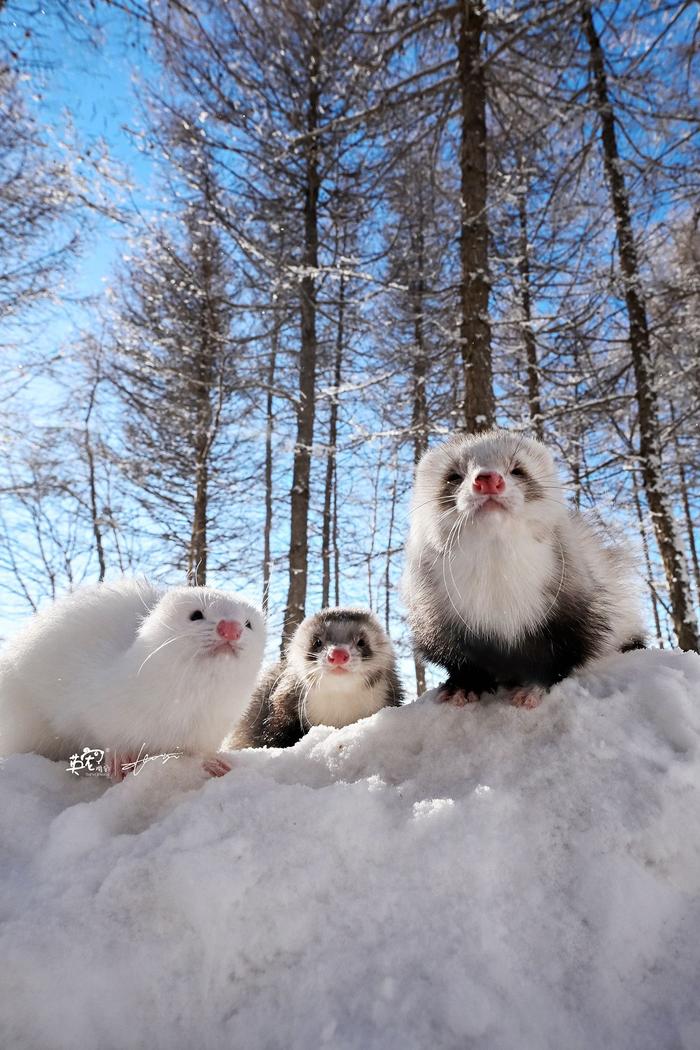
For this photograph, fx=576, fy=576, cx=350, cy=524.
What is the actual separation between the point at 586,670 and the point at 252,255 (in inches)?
363

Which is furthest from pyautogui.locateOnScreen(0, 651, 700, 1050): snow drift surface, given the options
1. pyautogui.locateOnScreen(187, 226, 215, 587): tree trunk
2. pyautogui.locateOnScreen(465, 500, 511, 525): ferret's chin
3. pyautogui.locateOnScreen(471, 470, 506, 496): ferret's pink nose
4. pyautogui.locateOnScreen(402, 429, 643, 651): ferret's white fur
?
pyautogui.locateOnScreen(187, 226, 215, 587): tree trunk

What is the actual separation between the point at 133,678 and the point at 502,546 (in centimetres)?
152

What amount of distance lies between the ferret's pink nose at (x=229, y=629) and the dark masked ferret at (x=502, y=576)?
0.88 meters

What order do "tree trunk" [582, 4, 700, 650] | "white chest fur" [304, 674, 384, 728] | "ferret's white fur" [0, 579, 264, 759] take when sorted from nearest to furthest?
"ferret's white fur" [0, 579, 264, 759]
"white chest fur" [304, 674, 384, 728]
"tree trunk" [582, 4, 700, 650]

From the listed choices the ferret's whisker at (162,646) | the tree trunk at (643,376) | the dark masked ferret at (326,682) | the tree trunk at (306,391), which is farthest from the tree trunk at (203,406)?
the ferret's whisker at (162,646)

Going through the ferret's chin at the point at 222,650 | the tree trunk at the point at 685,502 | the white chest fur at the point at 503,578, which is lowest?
the ferret's chin at the point at 222,650

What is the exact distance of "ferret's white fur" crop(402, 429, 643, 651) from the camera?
7.55 ft

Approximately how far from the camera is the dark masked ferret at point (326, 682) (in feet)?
12.5

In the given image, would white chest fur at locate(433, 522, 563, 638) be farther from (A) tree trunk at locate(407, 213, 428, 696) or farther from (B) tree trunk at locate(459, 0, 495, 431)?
(A) tree trunk at locate(407, 213, 428, 696)

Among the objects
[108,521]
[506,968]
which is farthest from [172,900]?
[108,521]

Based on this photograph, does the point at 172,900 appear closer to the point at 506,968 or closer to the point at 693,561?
the point at 506,968

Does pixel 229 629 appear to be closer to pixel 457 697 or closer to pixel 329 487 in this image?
pixel 457 697

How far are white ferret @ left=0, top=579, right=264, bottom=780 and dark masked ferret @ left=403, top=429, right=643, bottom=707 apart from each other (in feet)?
2.73

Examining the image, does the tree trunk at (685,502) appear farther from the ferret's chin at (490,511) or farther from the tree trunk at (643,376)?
the ferret's chin at (490,511)
